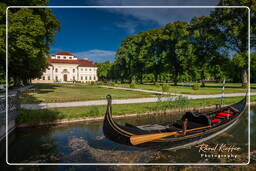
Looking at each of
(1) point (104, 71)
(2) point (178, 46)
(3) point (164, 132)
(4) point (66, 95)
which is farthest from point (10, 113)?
(1) point (104, 71)

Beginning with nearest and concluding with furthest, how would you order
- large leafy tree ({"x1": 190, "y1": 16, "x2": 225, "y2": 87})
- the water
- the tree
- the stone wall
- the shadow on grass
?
the water, the stone wall, the shadow on grass, large leafy tree ({"x1": 190, "y1": 16, "x2": 225, "y2": 87}), the tree

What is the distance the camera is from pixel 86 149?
672cm

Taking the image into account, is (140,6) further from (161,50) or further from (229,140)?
(161,50)

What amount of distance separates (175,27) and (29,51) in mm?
28327

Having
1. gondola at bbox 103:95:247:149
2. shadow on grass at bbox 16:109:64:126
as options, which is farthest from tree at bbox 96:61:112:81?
gondola at bbox 103:95:247:149

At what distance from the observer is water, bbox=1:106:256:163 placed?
5.89 m

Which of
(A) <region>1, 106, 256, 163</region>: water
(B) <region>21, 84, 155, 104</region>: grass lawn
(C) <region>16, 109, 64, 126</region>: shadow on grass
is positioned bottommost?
(A) <region>1, 106, 256, 163</region>: water

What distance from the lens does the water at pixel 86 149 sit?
232 inches

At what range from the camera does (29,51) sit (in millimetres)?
13750

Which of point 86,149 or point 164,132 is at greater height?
point 164,132

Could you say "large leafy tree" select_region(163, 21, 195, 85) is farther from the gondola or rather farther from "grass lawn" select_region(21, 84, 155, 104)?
the gondola

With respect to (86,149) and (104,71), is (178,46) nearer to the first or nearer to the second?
(86,149)

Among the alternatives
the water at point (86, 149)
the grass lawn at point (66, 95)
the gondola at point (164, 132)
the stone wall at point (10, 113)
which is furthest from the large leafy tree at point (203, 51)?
the stone wall at point (10, 113)

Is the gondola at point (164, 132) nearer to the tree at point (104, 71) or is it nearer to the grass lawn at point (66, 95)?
the grass lawn at point (66, 95)
